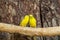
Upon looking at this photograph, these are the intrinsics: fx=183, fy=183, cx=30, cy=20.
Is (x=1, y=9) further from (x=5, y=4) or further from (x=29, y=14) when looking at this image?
(x=29, y=14)

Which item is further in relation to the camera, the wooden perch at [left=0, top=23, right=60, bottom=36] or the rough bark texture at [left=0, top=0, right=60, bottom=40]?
the rough bark texture at [left=0, top=0, right=60, bottom=40]

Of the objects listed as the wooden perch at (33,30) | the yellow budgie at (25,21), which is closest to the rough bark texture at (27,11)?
the yellow budgie at (25,21)

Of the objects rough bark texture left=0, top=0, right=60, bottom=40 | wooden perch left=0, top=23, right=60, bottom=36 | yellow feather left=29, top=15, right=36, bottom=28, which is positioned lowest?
wooden perch left=0, top=23, right=60, bottom=36

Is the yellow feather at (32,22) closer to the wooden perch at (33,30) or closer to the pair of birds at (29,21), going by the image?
the pair of birds at (29,21)

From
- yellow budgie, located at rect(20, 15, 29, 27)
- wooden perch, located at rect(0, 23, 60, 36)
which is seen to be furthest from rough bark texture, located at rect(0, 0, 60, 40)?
wooden perch, located at rect(0, 23, 60, 36)

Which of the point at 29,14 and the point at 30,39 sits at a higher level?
the point at 29,14

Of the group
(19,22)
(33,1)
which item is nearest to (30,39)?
(19,22)

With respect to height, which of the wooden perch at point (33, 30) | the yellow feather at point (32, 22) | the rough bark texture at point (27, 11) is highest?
the rough bark texture at point (27, 11)

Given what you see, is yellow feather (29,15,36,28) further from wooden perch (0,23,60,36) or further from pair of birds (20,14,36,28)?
wooden perch (0,23,60,36)

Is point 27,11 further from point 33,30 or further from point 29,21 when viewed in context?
point 33,30
